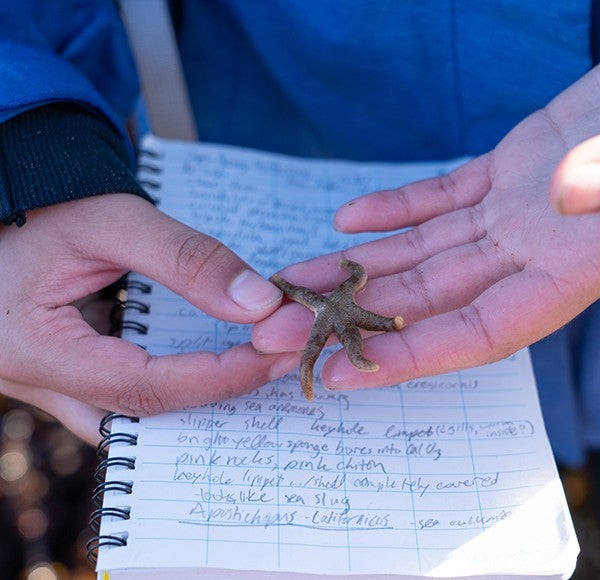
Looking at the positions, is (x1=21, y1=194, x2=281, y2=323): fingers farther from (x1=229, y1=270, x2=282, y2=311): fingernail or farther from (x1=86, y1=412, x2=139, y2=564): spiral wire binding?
(x1=86, y1=412, x2=139, y2=564): spiral wire binding

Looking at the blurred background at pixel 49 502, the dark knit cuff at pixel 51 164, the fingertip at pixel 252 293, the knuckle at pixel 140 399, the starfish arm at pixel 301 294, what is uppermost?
the dark knit cuff at pixel 51 164

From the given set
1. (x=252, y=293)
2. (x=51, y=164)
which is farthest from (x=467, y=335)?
(x=51, y=164)

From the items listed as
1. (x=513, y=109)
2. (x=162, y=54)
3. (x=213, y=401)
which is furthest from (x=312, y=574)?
(x=162, y=54)

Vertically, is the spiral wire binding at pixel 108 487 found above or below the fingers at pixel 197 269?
below

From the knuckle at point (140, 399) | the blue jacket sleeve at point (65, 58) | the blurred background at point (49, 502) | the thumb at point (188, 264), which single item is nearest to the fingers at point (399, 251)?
the thumb at point (188, 264)

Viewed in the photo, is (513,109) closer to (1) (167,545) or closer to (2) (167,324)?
(2) (167,324)

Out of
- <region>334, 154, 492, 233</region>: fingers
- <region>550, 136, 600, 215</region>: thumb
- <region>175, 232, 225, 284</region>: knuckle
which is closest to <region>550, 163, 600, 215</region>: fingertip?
<region>550, 136, 600, 215</region>: thumb

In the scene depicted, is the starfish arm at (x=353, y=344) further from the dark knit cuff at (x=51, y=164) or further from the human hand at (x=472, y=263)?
the dark knit cuff at (x=51, y=164)
